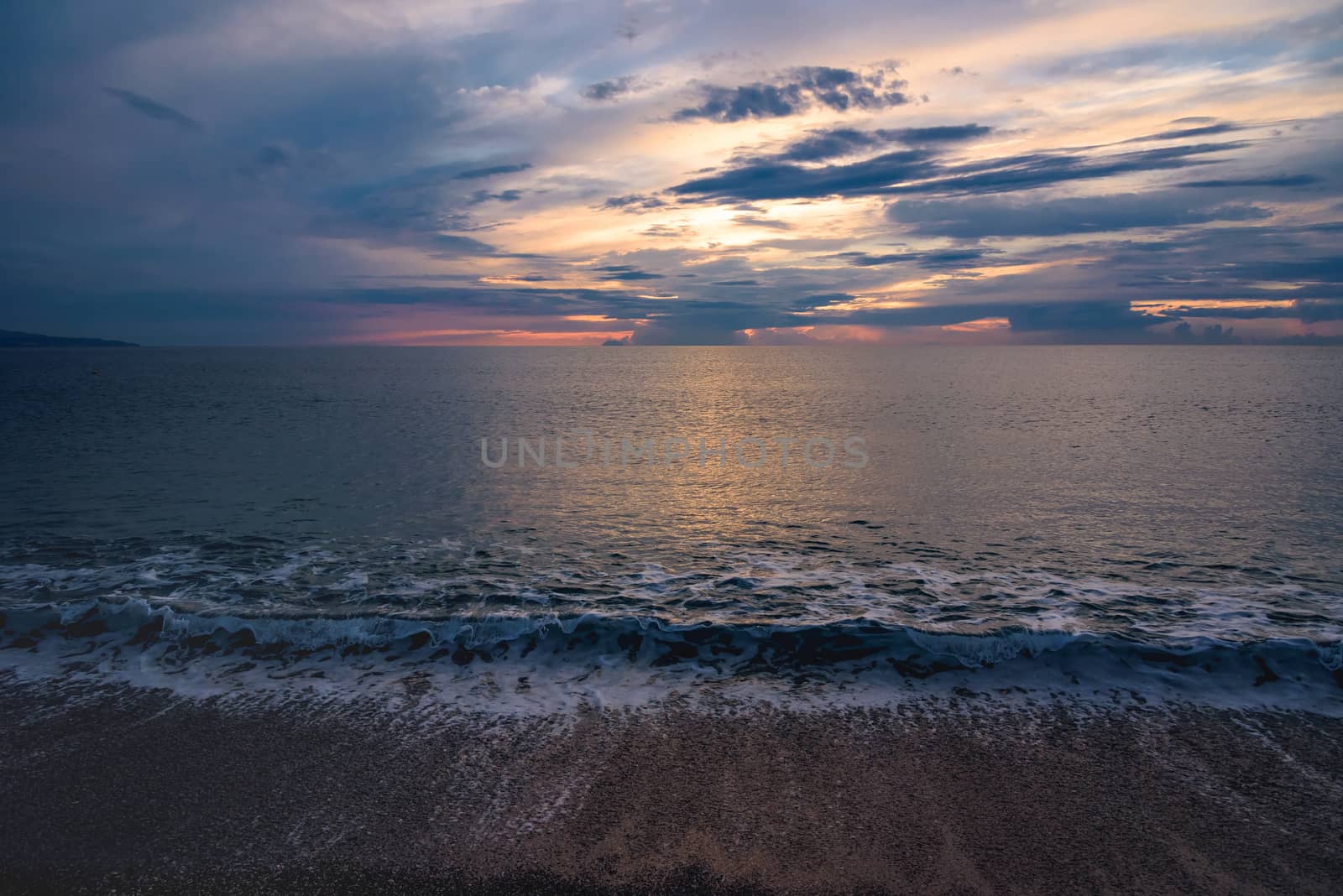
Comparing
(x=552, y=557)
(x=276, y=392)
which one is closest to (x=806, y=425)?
(x=552, y=557)

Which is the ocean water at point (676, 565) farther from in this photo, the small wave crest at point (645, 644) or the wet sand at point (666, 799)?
the wet sand at point (666, 799)

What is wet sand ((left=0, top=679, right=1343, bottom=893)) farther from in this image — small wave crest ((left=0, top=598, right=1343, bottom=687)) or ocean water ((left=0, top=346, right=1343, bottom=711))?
small wave crest ((left=0, top=598, right=1343, bottom=687))

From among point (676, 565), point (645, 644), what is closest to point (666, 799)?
point (645, 644)

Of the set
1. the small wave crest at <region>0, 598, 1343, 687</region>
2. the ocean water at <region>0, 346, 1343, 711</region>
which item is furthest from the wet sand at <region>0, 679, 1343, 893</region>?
the small wave crest at <region>0, 598, 1343, 687</region>

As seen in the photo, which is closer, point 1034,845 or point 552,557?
point 1034,845

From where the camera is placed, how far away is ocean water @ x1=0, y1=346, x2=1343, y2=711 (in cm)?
1039

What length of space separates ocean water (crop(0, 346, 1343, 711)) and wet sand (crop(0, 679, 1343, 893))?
107 centimetres

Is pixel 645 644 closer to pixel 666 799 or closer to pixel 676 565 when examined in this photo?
pixel 666 799

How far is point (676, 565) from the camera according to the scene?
15.7 metres

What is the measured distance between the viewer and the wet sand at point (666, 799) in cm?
596

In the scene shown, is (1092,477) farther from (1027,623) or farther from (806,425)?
(806,425)

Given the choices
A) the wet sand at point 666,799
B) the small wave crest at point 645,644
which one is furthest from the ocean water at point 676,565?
the wet sand at point 666,799

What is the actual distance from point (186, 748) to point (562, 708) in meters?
4.25

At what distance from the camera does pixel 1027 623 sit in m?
11.9
